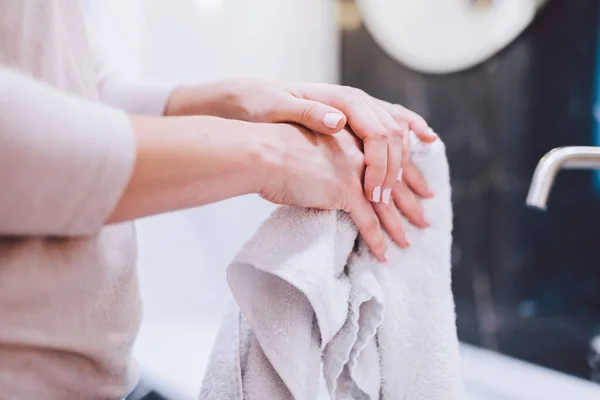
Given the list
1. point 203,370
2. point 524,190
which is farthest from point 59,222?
point 524,190

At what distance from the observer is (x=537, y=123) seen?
4.26 feet

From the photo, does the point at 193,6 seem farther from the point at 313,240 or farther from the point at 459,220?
the point at 313,240

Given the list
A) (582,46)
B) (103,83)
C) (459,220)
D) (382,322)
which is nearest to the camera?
(382,322)

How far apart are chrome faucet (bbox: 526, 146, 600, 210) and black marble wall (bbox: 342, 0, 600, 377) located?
24.5 inches

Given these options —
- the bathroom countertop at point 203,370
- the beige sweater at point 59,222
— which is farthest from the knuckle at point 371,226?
the bathroom countertop at point 203,370

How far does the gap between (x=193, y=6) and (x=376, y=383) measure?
127 cm

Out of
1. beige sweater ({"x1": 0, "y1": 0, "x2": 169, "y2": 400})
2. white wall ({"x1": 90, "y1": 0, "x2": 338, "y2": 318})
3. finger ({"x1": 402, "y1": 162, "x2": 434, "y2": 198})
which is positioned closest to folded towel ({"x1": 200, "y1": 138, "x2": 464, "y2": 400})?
finger ({"x1": 402, "y1": 162, "x2": 434, "y2": 198})

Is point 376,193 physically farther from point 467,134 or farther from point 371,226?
point 467,134

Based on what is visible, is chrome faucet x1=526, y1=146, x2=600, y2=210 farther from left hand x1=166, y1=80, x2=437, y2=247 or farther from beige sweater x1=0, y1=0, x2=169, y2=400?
beige sweater x1=0, y1=0, x2=169, y2=400

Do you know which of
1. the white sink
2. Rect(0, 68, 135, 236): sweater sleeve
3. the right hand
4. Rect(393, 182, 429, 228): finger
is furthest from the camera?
the white sink

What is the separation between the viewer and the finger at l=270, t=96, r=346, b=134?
0.56m

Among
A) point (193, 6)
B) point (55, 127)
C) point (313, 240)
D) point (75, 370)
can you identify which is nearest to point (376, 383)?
point (313, 240)

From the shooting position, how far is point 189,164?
1.38ft

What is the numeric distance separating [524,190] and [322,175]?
97cm
